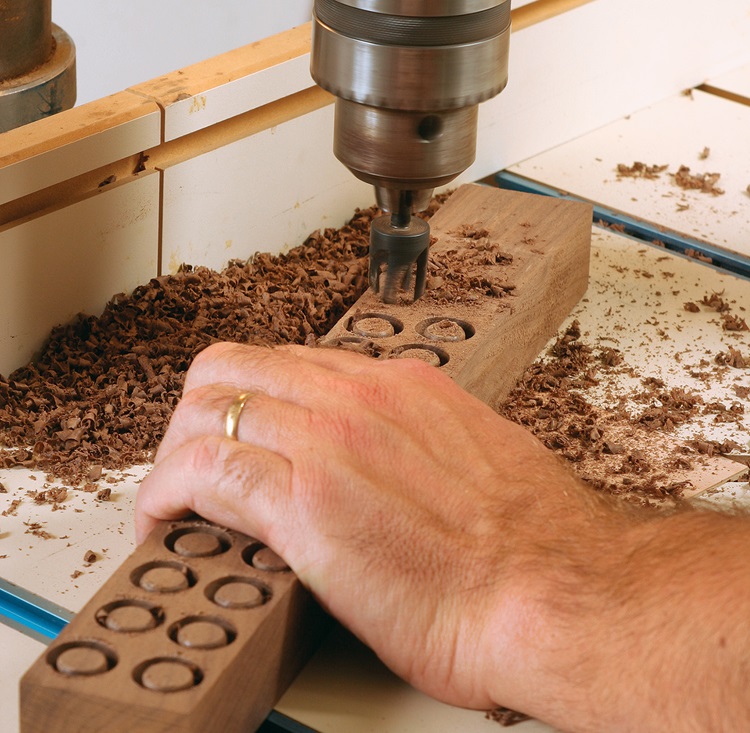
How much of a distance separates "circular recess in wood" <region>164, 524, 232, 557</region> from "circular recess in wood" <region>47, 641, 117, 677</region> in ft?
0.41

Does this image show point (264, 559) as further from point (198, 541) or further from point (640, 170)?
point (640, 170)

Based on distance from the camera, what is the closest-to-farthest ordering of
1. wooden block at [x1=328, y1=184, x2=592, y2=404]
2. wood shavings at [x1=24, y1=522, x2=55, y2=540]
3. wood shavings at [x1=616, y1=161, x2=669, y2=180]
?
wood shavings at [x1=24, y1=522, x2=55, y2=540] < wooden block at [x1=328, y1=184, x2=592, y2=404] < wood shavings at [x1=616, y1=161, x2=669, y2=180]

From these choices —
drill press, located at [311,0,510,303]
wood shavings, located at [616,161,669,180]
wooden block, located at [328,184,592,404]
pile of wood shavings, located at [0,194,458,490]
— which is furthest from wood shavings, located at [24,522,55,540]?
wood shavings, located at [616,161,669,180]

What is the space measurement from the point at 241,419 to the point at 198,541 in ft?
0.36

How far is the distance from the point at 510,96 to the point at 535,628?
4.44 feet

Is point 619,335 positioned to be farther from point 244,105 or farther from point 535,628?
point 535,628

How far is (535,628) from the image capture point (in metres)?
0.86

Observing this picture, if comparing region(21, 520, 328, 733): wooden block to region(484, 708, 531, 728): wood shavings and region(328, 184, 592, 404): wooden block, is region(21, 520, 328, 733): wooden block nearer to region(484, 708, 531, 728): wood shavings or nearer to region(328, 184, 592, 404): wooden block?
region(484, 708, 531, 728): wood shavings

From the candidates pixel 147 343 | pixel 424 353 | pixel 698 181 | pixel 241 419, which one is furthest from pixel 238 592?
pixel 698 181

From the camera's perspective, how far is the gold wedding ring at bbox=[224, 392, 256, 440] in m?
0.96

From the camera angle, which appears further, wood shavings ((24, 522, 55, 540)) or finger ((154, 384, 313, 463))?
wood shavings ((24, 522, 55, 540))

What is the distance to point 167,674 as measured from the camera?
0.81 meters

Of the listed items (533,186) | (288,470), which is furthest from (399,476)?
(533,186)

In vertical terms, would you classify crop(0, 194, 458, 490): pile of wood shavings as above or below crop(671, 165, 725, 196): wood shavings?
below
